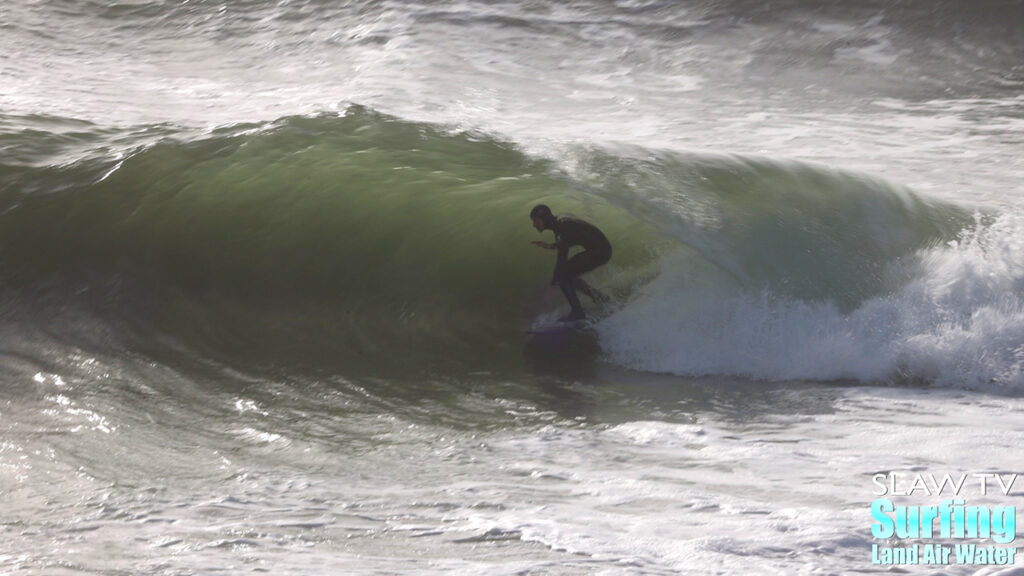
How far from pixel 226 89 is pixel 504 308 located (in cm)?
650

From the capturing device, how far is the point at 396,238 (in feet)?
27.5

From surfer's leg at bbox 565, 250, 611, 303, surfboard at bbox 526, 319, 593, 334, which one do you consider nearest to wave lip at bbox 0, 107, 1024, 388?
surfboard at bbox 526, 319, 593, 334

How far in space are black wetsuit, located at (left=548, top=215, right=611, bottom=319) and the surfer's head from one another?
0.07 m

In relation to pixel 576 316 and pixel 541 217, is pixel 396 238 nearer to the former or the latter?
Answer: pixel 541 217

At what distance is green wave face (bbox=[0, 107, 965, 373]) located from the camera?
7.57 metres

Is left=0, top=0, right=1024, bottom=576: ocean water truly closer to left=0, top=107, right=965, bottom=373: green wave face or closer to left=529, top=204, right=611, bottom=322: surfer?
left=0, top=107, right=965, bottom=373: green wave face

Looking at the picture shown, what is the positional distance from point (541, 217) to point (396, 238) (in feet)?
5.24

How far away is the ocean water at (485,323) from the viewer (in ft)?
14.9

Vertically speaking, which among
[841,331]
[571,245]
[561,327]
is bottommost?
[841,331]

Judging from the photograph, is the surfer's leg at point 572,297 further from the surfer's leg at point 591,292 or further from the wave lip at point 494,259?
the wave lip at point 494,259

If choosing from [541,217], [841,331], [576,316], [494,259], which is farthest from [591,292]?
[841,331]

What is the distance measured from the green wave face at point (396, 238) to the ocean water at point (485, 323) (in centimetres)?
3

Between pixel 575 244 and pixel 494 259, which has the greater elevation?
pixel 575 244

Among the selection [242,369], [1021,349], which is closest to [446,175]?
[242,369]
